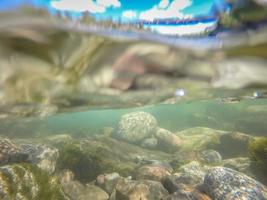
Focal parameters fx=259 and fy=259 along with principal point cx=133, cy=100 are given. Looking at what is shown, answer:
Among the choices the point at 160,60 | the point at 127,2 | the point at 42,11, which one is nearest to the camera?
the point at 127,2

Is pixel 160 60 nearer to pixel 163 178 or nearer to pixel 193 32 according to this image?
pixel 193 32

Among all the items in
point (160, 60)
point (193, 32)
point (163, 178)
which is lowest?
point (163, 178)

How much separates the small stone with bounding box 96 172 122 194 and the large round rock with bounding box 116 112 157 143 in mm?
9569

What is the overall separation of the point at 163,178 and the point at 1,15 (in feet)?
26.9

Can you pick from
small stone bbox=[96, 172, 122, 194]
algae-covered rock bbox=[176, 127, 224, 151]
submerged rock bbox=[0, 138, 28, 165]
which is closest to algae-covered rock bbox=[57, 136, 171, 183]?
small stone bbox=[96, 172, 122, 194]

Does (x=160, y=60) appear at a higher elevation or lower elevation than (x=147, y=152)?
higher

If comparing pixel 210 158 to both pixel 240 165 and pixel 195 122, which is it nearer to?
pixel 240 165

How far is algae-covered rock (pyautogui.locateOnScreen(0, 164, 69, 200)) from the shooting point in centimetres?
724

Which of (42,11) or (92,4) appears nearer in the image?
(92,4)

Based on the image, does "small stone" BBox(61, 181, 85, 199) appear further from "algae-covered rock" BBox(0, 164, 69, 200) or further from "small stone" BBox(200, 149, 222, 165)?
"small stone" BBox(200, 149, 222, 165)

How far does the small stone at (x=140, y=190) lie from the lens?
29.1 ft

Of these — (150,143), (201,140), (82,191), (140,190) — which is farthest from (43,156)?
(201,140)

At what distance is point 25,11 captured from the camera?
470cm

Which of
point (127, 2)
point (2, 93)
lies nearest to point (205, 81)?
point (127, 2)
